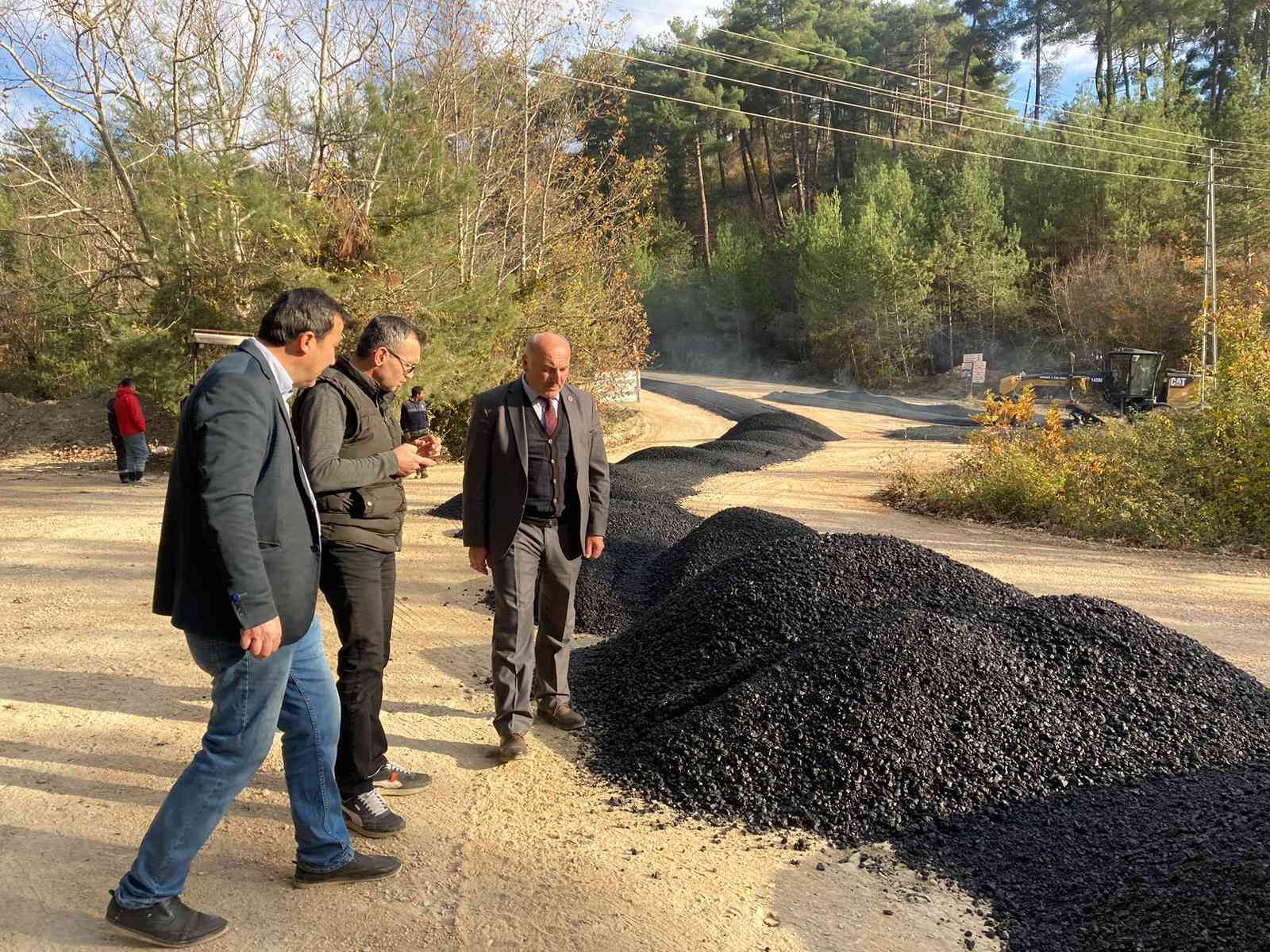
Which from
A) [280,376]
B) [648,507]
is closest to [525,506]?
[280,376]

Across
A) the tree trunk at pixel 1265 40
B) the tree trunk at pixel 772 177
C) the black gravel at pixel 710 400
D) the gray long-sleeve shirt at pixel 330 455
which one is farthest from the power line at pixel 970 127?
the gray long-sleeve shirt at pixel 330 455

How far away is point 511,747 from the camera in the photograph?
4.09 metres

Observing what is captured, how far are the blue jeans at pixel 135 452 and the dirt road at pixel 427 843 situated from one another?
321 inches

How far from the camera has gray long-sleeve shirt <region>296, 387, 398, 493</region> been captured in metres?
3.16

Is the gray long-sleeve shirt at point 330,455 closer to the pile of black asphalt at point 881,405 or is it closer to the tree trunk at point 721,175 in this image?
the pile of black asphalt at point 881,405

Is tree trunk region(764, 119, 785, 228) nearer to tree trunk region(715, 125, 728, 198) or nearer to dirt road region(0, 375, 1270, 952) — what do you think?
tree trunk region(715, 125, 728, 198)

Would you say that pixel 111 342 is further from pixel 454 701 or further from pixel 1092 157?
pixel 1092 157

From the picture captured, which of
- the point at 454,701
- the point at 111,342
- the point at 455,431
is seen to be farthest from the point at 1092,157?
the point at 454,701

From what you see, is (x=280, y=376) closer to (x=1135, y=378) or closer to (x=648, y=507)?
(x=648, y=507)

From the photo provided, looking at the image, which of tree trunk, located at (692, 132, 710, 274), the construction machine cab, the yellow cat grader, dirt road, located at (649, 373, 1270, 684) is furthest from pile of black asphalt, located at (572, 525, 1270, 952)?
tree trunk, located at (692, 132, 710, 274)

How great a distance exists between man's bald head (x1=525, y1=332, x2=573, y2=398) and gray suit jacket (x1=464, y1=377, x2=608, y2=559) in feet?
0.28

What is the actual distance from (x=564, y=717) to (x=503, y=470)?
50.3 inches

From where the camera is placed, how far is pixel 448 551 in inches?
343

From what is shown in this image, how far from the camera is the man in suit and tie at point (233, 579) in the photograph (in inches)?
97.2
